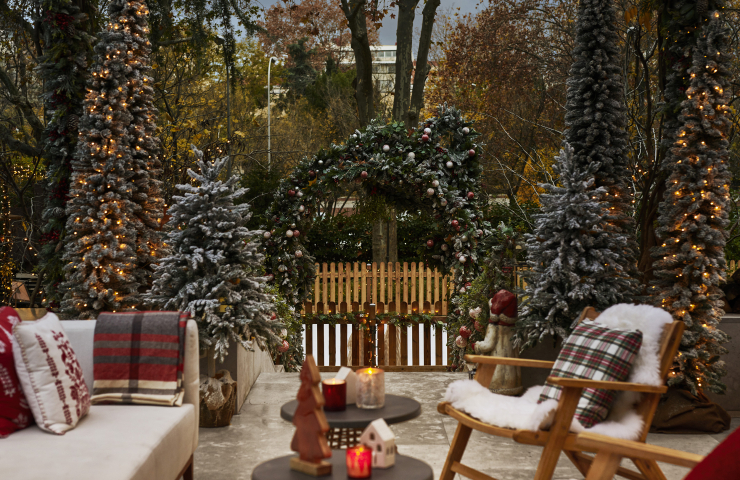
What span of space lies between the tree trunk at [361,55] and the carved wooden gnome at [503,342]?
5.61 m

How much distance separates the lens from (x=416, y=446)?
370 centimetres

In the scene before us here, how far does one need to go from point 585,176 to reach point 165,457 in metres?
3.27

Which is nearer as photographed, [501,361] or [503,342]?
[501,361]

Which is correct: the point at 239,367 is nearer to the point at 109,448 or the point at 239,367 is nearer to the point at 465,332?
the point at 465,332

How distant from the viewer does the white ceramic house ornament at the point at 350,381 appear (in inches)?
99.4

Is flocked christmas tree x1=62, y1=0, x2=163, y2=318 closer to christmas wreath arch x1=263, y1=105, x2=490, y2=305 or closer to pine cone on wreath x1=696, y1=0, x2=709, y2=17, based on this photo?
christmas wreath arch x1=263, y1=105, x2=490, y2=305

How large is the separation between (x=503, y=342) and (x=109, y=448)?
3.07 meters

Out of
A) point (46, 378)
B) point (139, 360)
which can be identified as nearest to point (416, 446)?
point (139, 360)

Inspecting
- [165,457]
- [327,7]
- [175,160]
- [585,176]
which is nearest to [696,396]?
[585,176]

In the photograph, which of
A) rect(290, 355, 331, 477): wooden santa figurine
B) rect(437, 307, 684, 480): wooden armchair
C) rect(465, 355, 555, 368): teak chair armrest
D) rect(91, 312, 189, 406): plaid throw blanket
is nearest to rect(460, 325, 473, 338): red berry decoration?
rect(465, 355, 555, 368): teak chair armrest

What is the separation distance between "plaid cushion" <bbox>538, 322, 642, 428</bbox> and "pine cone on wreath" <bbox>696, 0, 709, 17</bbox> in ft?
8.17

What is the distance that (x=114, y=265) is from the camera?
471 cm

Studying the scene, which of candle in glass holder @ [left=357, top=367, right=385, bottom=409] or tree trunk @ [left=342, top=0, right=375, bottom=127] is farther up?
tree trunk @ [left=342, top=0, right=375, bottom=127]

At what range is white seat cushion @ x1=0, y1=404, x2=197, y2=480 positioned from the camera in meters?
2.02
